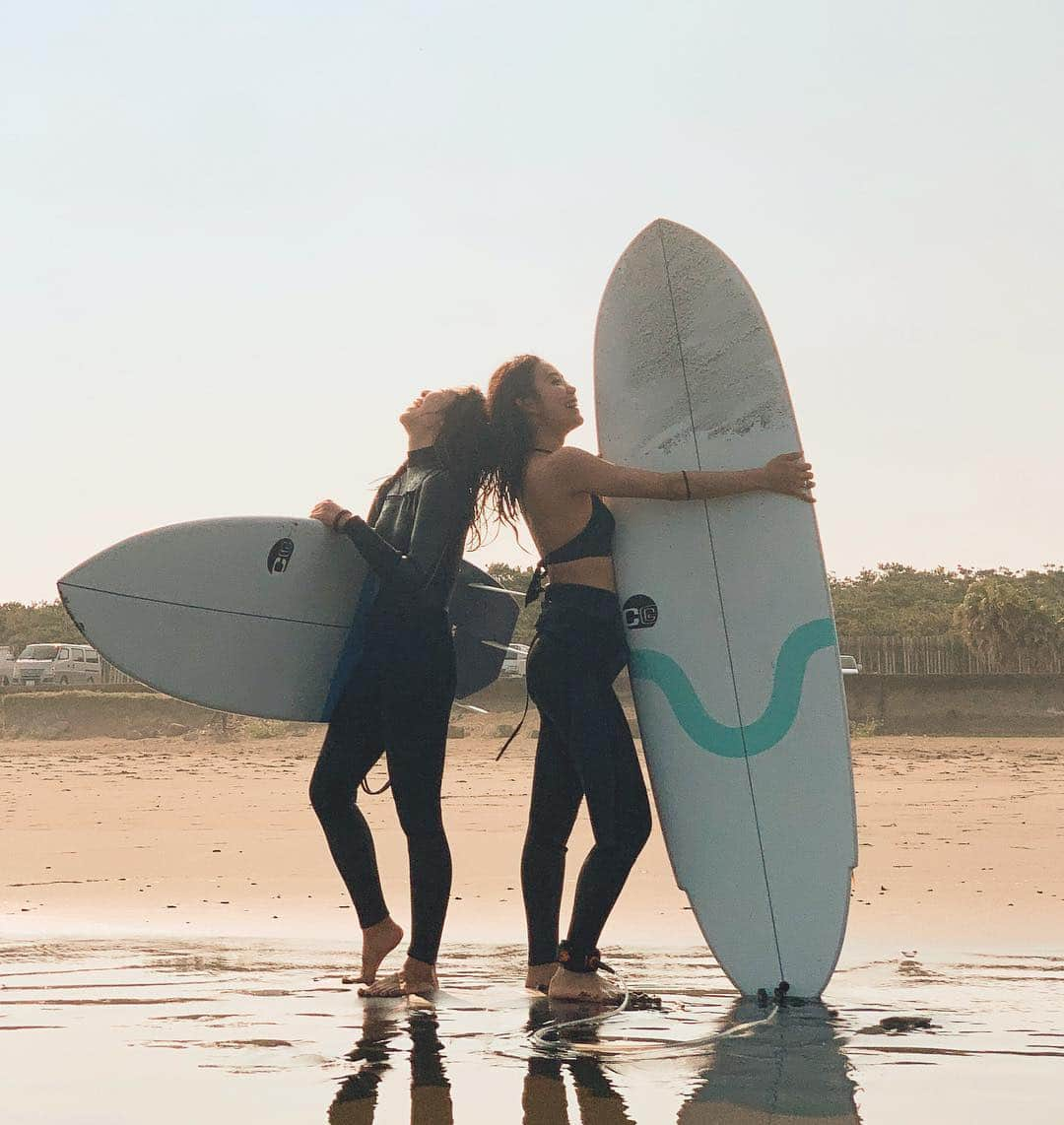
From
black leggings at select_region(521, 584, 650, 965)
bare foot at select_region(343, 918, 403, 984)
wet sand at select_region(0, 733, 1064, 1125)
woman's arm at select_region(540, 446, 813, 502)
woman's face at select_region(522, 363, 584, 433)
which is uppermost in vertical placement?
woman's face at select_region(522, 363, 584, 433)

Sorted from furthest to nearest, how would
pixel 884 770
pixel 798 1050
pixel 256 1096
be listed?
1. pixel 884 770
2. pixel 798 1050
3. pixel 256 1096

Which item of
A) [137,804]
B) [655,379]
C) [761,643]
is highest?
[655,379]

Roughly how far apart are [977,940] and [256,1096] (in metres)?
2.75

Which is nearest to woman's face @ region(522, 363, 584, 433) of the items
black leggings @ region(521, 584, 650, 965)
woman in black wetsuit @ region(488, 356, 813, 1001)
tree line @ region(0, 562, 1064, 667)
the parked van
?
woman in black wetsuit @ region(488, 356, 813, 1001)

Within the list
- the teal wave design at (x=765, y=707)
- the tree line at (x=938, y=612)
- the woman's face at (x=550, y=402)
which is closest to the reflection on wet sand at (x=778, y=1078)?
the teal wave design at (x=765, y=707)

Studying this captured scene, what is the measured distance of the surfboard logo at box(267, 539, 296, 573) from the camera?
14.9ft

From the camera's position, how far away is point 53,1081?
10.0 feet

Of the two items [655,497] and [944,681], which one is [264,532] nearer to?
[655,497]

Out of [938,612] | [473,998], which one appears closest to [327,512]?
[473,998]

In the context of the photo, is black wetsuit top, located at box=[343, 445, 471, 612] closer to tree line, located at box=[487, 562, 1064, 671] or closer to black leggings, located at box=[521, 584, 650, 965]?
black leggings, located at box=[521, 584, 650, 965]

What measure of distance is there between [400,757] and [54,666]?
2840 cm

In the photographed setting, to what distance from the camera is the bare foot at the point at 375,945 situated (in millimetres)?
4156

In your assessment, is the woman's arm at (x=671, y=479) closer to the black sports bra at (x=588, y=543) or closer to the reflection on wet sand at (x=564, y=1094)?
the black sports bra at (x=588, y=543)

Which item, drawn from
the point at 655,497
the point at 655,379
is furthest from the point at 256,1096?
the point at 655,379
